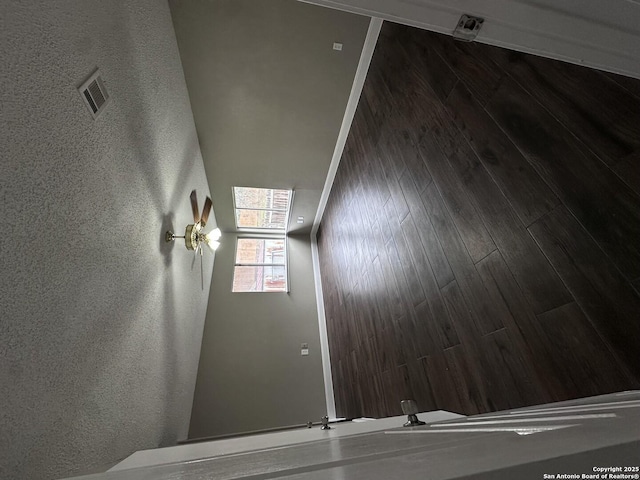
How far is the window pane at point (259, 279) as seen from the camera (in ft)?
15.2

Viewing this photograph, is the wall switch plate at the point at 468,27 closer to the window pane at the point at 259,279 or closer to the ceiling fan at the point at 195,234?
the ceiling fan at the point at 195,234

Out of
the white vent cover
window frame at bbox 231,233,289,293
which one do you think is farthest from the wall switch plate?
window frame at bbox 231,233,289,293

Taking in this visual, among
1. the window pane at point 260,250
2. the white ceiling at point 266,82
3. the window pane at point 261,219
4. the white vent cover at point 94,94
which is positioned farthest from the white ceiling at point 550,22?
the window pane at point 260,250

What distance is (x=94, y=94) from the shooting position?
1.21m

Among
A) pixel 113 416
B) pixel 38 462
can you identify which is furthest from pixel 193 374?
pixel 38 462

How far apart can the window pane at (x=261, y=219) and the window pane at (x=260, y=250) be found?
0.29 m

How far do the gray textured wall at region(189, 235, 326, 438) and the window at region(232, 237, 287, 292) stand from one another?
0.16m

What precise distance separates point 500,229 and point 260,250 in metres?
4.44

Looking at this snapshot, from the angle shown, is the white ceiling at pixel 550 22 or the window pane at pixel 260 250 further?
the window pane at pixel 260 250

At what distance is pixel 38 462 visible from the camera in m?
0.87

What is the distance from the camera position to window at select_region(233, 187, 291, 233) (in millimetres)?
4562

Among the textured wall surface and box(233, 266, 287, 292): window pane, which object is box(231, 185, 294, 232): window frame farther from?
the textured wall surface

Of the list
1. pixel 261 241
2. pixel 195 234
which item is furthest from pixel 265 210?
pixel 195 234

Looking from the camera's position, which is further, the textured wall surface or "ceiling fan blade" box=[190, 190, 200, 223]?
"ceiling fan blade" box=[190, 190, 200, 223]
